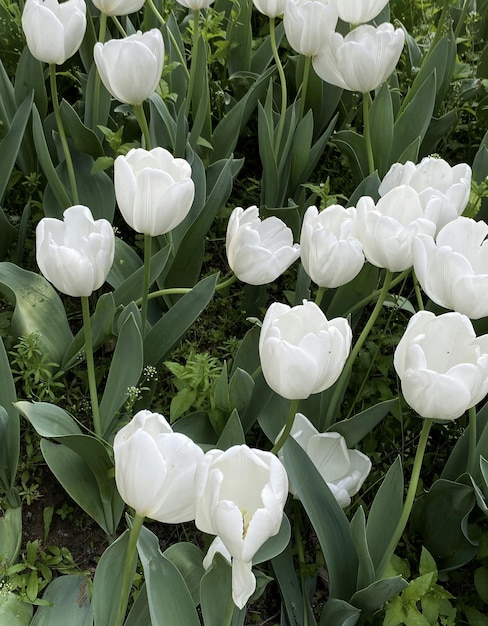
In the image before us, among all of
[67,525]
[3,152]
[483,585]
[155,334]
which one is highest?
[3,152]

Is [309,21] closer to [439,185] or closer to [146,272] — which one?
[439,185]

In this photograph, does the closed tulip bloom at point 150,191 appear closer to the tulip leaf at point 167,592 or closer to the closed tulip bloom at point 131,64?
the closed tulip bloom at point 131,64

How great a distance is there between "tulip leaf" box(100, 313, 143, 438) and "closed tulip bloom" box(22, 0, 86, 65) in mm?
671

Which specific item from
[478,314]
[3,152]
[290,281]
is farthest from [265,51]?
[478,314]

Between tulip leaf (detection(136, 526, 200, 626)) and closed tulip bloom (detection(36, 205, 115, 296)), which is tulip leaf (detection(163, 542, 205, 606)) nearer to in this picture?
tulip leaf (detection(136, 526, 200, 626))

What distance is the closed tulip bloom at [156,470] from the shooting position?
0.86 metres

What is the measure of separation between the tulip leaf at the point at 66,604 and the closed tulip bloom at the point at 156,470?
16.9 inches

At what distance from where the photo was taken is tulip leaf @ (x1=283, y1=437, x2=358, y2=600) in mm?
1172

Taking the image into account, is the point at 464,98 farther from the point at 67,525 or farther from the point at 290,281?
the point at 67,525

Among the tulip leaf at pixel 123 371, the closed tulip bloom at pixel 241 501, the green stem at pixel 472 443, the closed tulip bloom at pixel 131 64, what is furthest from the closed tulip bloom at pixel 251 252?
the closed tulip bloom at pixel 241 501

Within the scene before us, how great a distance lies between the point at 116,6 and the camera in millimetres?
1604

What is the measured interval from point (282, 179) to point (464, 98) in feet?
2.51

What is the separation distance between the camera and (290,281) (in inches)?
80.7

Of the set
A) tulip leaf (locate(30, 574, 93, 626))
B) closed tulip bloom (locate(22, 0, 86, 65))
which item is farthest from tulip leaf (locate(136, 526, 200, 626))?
closed tulip bloom (locate(22, 0, 86, 65))
